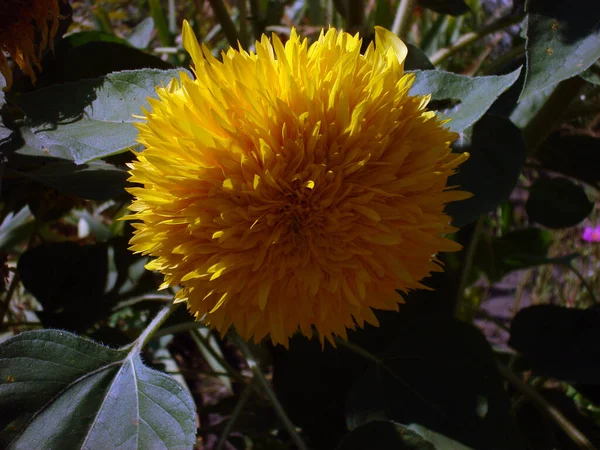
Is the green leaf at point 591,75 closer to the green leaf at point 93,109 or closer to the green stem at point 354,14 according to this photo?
the green stem at point 354,14

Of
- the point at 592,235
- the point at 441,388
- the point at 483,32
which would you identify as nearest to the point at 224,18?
the point at 483,32

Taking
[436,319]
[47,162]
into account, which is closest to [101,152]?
[47,162]

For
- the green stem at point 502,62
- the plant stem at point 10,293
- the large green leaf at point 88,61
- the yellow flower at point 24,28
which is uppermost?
the yellow flower at point 24,28

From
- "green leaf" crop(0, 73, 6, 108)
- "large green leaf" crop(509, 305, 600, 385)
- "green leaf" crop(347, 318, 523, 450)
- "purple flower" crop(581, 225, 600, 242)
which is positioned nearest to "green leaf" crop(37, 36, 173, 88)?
"green leaf" crop(0, 73, 6, 108)

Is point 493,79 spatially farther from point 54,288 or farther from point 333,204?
point 54,288

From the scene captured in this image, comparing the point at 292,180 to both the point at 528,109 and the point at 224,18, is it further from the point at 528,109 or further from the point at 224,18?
the point at 528,109

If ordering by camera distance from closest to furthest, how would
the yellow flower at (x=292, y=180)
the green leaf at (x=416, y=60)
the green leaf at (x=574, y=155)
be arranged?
the yellow flower at (x=292, y=180) → the green leaf at (x=416, y=60) → the green leaf at (x=574, y=155)

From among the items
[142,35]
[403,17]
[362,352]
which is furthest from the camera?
[142,35]

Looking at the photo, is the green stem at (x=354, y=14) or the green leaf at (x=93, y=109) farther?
the green stem at (x=354, y=14)

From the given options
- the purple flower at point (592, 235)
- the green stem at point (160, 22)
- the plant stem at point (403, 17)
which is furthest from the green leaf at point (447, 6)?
the purple flower at point (592, 235)
